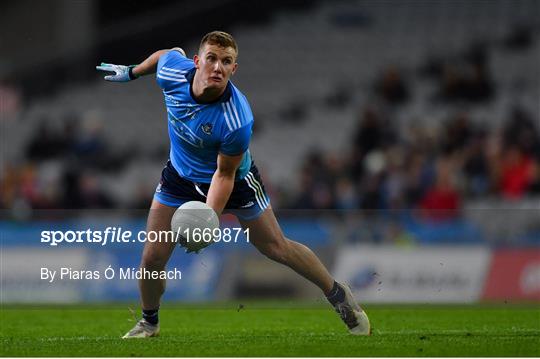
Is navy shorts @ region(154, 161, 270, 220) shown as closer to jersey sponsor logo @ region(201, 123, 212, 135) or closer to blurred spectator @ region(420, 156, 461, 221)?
jersey sponsor logo @ region(201, 123, 212, 135)

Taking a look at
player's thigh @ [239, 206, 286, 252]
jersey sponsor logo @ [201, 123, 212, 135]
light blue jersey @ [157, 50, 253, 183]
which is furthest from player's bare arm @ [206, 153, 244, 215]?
player's thigh @ [239, 206, 286, 252]

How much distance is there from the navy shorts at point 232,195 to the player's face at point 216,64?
952 mm

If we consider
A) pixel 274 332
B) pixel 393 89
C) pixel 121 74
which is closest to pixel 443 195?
pixel 393 89

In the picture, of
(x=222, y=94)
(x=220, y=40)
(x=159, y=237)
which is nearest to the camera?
(x=220, y=40)

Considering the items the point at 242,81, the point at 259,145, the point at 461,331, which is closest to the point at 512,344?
the point at 461,331

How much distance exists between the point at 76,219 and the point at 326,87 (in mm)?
9302

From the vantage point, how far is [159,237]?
33.3 ft

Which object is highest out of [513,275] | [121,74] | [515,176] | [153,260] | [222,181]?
[121,74]

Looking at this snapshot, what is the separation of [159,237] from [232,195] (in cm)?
67

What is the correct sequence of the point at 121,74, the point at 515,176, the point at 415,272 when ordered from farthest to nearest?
the point at 515,176
the point at 415,272
the point at 121,74

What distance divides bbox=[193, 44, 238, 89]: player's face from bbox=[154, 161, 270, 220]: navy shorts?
37.5 inches

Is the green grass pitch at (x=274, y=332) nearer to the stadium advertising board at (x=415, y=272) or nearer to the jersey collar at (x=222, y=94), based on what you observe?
the stadium advertising board at (x=415, y=272)

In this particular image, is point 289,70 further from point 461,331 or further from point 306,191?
point 461,331

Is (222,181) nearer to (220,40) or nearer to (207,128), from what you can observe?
(207,128)
